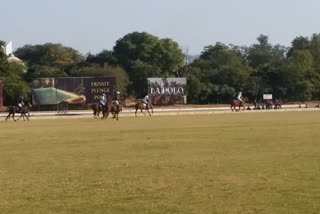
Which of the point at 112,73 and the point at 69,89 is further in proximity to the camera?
the point at 112,73

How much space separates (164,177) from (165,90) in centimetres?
5872

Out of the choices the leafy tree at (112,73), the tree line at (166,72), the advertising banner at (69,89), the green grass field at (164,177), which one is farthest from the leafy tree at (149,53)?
the green grass field at (164,177)

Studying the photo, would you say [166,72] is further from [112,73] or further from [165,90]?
[165,90]

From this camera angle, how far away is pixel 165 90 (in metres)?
69.6

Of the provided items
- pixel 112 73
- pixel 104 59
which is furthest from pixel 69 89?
pixel 104 59

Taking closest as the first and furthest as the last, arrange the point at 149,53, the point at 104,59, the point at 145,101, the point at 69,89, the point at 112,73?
1. the point at 145,101
2. the point at 69,89
3. the point at 112,73
4. the point at 149,53
5. the point at 104,59

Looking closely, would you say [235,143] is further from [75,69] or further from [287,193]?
[75,69]

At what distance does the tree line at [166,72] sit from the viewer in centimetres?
7450

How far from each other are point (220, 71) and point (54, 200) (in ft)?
235

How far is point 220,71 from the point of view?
261 feet

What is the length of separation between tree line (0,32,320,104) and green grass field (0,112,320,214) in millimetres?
51576

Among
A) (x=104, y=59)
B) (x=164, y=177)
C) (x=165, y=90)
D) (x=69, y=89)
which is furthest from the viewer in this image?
(x=104, y=59)

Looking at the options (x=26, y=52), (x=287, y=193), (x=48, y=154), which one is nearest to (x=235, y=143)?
(x=48, y=154)

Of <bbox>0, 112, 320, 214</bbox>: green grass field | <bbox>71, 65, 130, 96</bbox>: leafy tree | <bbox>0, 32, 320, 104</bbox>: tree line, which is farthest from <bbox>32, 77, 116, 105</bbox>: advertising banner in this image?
<bbox>0, 112, 320, 214</bbox>: green grass field
